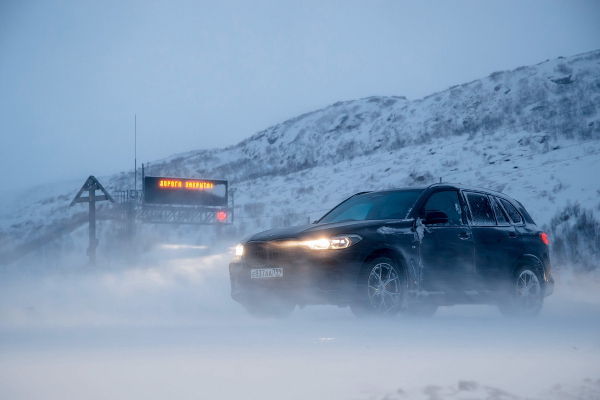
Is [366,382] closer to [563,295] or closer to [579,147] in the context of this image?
[563,295]

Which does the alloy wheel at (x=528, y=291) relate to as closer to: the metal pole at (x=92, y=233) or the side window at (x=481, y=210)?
the side window at (x=481, y=210)

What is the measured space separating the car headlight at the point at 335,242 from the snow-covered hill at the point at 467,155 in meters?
15.1

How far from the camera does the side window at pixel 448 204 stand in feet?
27.8

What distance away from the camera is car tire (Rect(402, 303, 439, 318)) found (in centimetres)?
772

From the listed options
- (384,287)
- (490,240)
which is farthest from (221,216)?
(384,287)

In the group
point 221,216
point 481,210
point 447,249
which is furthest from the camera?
point 221,216

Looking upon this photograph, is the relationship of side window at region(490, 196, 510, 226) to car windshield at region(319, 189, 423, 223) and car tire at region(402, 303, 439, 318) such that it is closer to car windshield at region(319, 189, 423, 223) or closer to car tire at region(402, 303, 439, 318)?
car windshield at region(319, 189, 423, 223)

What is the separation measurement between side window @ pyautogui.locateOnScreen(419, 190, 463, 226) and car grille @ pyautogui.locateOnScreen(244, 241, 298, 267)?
2161 mm

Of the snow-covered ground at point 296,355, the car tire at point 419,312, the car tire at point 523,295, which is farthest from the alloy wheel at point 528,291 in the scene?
the car tire at point 419,312

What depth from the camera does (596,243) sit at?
53.3 feet

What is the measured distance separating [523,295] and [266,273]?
397 cm

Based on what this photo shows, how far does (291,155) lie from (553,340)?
79.4 metres

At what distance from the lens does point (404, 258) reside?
761cm

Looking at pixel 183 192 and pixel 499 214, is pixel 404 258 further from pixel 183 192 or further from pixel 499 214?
pixel 183 192
